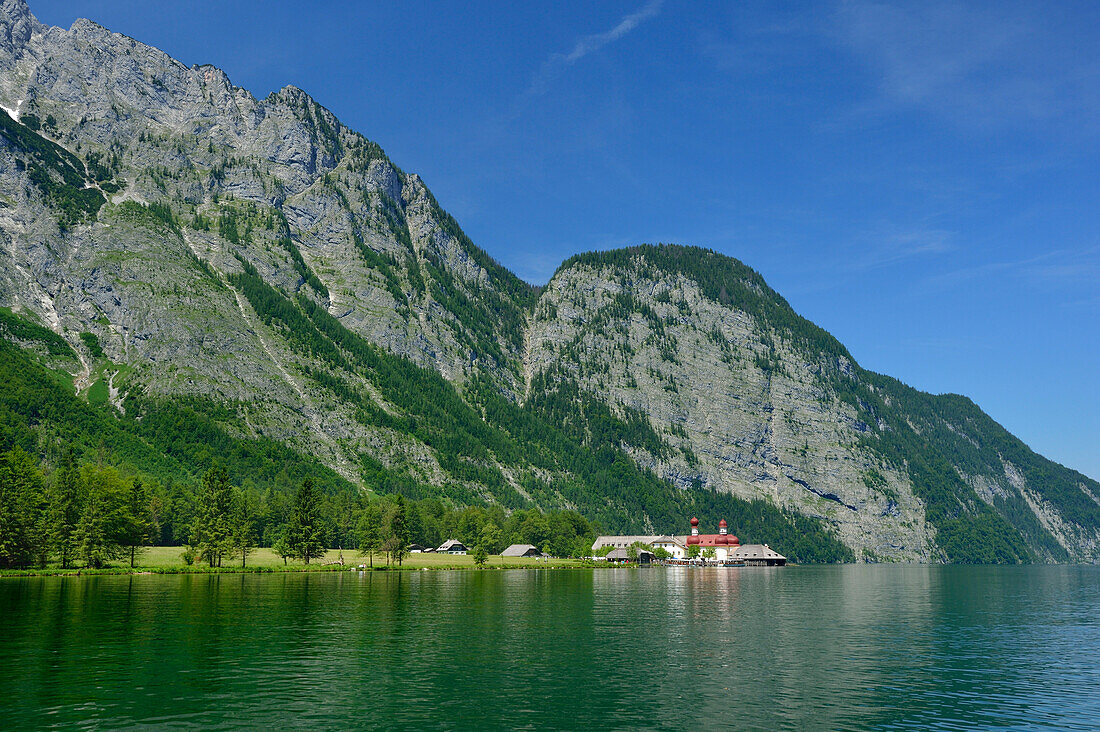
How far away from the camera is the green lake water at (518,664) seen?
39.1 m

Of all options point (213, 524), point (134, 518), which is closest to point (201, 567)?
point (213, 524)

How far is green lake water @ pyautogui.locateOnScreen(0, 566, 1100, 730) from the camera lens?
39.1 m

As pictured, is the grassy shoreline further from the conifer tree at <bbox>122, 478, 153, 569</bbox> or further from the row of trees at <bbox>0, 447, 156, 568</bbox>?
the conifer tree at <bbox>122, 478, 153, 569</bbox>

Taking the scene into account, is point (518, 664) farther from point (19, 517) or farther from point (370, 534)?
point (370, 534)

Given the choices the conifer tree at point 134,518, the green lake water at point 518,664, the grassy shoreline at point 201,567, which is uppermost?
the conifer tree at point 134,518

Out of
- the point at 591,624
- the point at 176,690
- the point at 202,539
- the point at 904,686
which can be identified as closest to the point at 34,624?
the point at 176,690

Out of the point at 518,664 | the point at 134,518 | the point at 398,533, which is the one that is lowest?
the point at 398,533

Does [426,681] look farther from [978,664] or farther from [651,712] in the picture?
[978,664]

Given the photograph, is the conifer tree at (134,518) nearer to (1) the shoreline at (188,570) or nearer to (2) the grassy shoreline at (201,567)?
(2) the grassy shoreline at (201,567)

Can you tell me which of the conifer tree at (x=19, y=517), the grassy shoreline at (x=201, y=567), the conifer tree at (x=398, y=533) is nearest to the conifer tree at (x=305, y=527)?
the grassy shoreline at (x=201, y=567)

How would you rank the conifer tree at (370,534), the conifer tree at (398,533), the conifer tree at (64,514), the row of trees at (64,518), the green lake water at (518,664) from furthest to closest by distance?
the conifer tree at (398,533) < the conifer tree at (370,534) < the conifer tree at (64,514) < the row of trees at (64,518) < the green lake water at (518,664)

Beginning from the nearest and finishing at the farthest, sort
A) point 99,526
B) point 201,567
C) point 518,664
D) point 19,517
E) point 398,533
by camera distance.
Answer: point 518,664
point 19,517
point 99,526
point 201,567
point 398,533

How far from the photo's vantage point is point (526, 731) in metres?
35.8

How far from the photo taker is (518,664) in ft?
175
